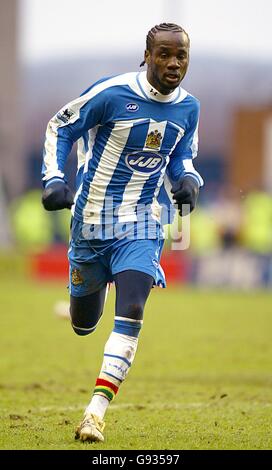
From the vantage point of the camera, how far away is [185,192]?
7.47m

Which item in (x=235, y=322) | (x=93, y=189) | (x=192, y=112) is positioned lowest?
(x=235, y=322)

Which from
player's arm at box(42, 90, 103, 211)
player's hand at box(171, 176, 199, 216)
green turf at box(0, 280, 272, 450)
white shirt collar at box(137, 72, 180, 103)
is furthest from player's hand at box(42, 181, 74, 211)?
green turf at box(0, 280, 272, 450)

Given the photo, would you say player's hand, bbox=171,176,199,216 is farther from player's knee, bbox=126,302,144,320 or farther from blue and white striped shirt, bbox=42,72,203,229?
player's knee, bbox=126,302,144,320

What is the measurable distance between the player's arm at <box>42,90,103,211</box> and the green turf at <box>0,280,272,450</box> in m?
1.63

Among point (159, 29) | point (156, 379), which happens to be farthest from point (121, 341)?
point (156, 379)

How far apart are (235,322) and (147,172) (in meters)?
9.15

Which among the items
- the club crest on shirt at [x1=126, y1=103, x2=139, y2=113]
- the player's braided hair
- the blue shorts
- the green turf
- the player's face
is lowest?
the green turf

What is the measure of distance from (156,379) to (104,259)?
338 centimetres

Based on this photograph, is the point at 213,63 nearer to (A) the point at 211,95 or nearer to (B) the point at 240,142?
(A) the point at 211,95

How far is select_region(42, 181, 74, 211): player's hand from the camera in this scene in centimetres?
720

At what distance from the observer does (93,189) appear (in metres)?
7.82

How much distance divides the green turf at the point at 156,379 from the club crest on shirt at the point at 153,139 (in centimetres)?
183

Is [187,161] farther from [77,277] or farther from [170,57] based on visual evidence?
[77,277]
